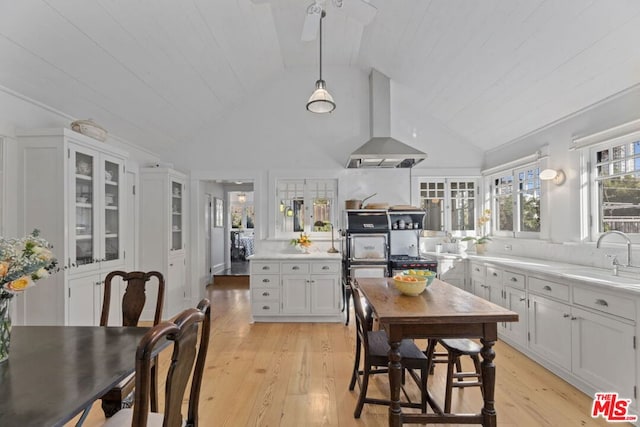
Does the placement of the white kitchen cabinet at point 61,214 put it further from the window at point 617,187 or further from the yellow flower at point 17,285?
the window at point 617,187

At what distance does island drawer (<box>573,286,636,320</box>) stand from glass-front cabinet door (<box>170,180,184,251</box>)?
4.60m

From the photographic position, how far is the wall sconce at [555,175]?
11.1 feet

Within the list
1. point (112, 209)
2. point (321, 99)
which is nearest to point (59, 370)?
point (112, 209)

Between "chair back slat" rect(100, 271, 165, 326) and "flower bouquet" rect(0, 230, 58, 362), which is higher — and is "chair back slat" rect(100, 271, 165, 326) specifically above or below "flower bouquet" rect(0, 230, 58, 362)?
below

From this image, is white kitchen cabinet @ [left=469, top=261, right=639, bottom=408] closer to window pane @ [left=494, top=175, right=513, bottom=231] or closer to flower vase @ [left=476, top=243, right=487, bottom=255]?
flower vase @ [left=476, top=243, right=487, bottom=255]

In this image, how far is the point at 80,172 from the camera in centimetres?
278

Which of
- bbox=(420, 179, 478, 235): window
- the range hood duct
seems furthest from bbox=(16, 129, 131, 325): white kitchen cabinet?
bbox=(420, 179, 478, 235): window

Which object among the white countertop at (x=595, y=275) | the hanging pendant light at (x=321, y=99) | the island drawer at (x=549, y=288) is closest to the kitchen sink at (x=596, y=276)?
the white countertop at (x=595, y=275)

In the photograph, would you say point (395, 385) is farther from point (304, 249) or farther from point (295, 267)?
point (304, 249)

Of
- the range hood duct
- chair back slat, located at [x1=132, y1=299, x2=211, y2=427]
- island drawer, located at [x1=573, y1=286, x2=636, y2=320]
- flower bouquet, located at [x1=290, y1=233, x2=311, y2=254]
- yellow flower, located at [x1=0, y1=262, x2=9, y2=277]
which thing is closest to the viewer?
chair back slat, located at [x1=132, y1=299, x2=211, y2=427]

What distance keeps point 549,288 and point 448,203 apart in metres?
2.40

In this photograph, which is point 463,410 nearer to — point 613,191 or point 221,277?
point 613,191

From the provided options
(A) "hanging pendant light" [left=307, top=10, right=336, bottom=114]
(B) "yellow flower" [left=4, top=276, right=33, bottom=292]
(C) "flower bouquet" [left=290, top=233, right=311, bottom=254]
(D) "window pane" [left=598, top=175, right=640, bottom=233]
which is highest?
(A) "hanging pendant light" [left=307, top=10, right=336, bottom=114]

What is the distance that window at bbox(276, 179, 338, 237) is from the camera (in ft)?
16.2
